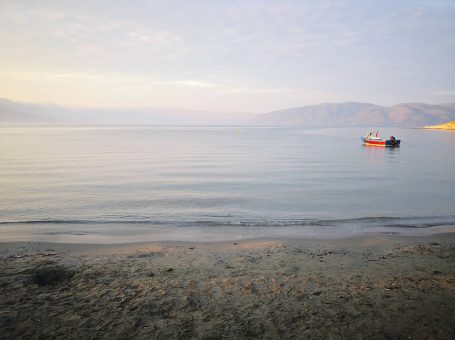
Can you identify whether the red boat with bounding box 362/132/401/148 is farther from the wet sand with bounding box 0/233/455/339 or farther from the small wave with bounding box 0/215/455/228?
the wet sand with bounding box 0/233/455/339

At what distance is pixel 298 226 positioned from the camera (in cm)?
1482

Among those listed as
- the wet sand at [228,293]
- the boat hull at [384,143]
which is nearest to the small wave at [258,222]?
the wet sand at [228,293]

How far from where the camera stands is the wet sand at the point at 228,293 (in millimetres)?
5895

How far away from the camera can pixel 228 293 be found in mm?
7328

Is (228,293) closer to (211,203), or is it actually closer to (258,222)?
(258,222)

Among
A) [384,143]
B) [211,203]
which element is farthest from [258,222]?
[384,143]

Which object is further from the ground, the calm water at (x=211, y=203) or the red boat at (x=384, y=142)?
the red boat at (x=384, y=142)

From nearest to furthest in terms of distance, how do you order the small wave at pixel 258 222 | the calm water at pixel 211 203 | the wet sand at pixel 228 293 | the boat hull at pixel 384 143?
1. the wet sand at pixel 228 293
2. the calm water at pixel 211 203
3. the small wave at pixel 258 222
4. the boat hull at pixel 384 143

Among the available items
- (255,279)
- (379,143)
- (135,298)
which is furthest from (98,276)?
(379,143)

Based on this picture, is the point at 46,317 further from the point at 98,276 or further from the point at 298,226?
the point at 298,226

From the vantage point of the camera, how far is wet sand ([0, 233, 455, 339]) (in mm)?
5895

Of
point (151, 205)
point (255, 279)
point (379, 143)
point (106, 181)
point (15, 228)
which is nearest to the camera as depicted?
point (255, 279)

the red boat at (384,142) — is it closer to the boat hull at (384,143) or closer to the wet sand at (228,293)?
the boat hull at (384,143)

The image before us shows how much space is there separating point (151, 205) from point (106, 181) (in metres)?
9.02
